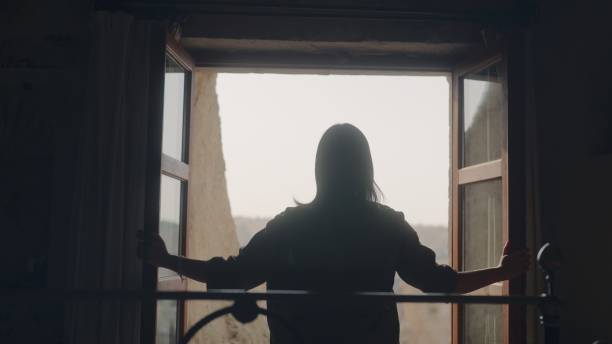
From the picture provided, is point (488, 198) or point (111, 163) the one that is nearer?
point (111, 163)

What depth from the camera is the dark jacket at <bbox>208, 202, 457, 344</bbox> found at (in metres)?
1.79

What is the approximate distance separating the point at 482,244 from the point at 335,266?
175 centimetres

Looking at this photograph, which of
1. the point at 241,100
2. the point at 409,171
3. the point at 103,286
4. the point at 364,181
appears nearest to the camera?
the point at 364,181

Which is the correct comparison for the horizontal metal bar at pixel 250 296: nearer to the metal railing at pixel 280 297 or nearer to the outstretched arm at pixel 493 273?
the metal railing at pixel 280 297

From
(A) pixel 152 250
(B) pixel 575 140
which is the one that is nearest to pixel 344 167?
(A) pixel 152 250

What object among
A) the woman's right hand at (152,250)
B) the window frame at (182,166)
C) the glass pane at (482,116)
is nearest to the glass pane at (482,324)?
the glass pane at (482,116)

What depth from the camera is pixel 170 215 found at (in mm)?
3176

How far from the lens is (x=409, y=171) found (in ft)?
86.6

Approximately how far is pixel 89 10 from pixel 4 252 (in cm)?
134

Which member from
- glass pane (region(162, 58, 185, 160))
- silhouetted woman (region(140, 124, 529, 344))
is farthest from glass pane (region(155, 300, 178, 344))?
silhouetted woman (region(140, 124, 529, 344))

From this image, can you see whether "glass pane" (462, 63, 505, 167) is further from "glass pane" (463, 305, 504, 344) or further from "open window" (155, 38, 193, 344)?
"open window" (155, 38, 193, 344)

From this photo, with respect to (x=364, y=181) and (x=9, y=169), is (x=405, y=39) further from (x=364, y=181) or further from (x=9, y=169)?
(x=9, y=169)

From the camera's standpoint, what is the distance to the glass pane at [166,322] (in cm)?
297

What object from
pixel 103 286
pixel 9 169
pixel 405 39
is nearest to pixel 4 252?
pixel 9 169
